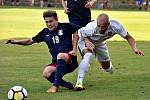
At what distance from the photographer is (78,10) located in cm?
1254

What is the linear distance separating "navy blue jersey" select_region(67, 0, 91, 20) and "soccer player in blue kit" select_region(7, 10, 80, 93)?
259 centimetres

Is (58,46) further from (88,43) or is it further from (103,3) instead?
(103,3)

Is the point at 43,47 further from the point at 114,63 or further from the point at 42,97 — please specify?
the point at 42,97

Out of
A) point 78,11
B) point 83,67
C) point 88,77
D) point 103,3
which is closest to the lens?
point 83,67

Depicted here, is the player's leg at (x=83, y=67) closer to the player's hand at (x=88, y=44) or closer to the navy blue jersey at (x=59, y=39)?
the player's hand at (x=88, y=44)

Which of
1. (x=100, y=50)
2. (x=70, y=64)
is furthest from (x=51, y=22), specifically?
(x=100, y=50)

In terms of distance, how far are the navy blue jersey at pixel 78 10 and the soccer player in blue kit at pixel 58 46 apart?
2.59m

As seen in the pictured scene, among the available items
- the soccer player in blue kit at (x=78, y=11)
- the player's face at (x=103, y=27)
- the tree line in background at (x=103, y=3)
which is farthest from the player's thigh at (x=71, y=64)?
the tree line in background at (x=103, y=3)

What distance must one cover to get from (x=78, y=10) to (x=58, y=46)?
9.87ft

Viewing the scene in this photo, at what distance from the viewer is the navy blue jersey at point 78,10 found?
12.5 m

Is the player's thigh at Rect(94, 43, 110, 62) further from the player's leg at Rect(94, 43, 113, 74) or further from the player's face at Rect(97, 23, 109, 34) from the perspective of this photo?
the player's face at Rect(97, 23, 109, 34)

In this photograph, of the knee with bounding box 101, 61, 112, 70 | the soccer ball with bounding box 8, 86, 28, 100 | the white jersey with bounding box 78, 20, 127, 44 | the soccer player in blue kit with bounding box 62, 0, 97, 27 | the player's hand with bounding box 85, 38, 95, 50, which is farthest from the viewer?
the soccer player in blue kit with bounding box 62, 0, 97, 27

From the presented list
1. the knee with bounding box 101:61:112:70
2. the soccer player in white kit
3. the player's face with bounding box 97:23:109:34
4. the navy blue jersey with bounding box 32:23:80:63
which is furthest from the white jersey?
the knee with bounding box 101:61:112:70

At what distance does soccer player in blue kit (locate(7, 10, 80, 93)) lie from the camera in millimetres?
9422
